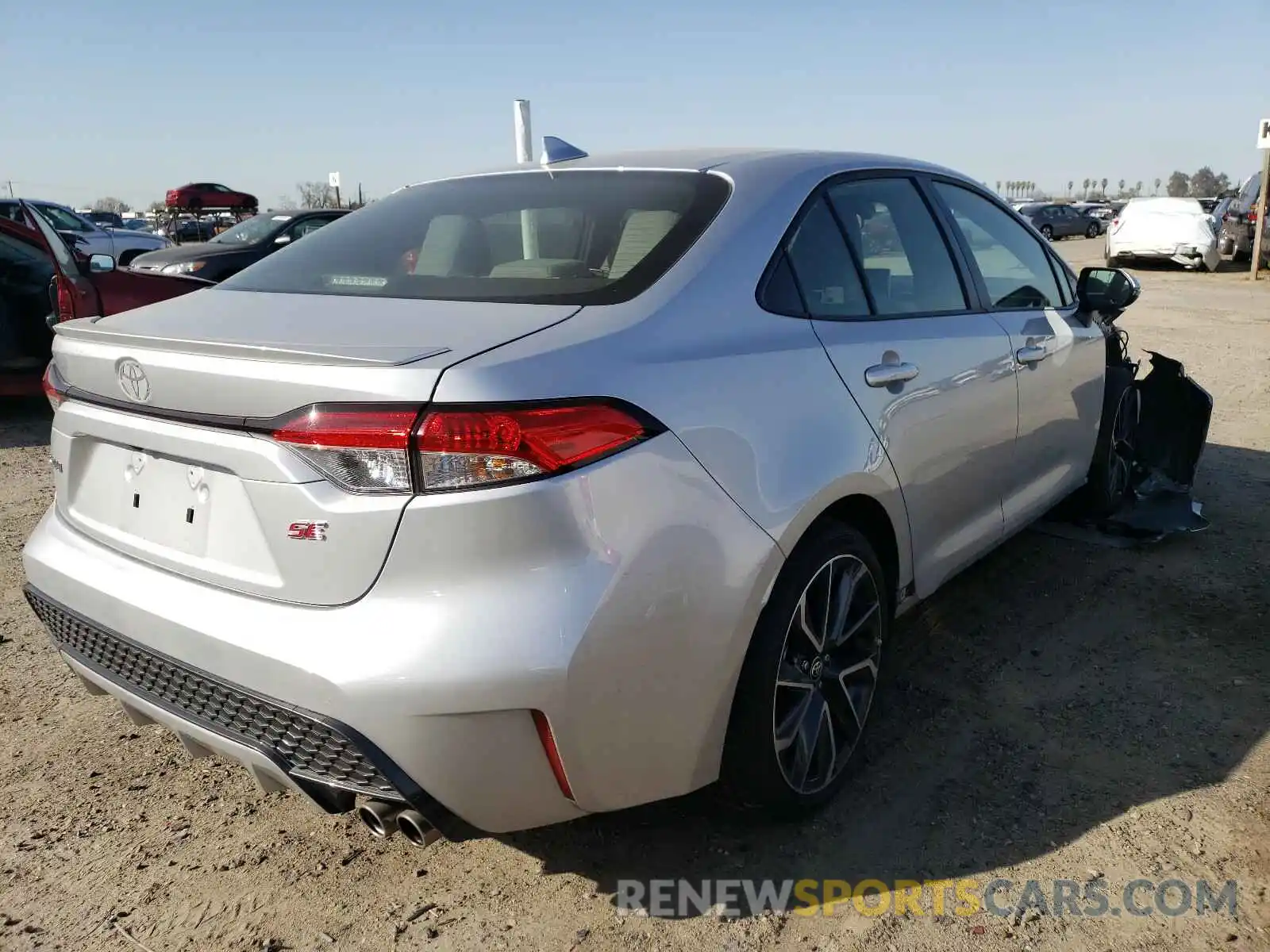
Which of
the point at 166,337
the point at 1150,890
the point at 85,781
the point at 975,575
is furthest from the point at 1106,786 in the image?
the point at 85,781

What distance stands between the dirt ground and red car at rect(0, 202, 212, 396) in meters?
3.48

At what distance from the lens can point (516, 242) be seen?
8.36ft

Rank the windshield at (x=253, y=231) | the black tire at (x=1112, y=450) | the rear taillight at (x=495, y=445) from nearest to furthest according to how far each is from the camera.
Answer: the rear taillight at (x=495, y=445)
the black tire at (x=1112, y=450)
the windshield at (x=253, y=231)

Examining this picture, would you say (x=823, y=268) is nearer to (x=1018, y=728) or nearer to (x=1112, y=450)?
(x=1018, y=728)

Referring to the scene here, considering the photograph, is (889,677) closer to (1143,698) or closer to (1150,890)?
(1143,698)

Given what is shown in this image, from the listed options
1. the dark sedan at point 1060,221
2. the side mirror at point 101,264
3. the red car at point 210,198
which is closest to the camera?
the side mirror at point 101,264

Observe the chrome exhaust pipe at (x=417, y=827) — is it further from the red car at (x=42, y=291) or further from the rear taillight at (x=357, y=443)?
the red car at (x=42, y=291)

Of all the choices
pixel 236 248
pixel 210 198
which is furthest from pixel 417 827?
pixel 210 198

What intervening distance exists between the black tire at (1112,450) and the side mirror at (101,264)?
5820mm

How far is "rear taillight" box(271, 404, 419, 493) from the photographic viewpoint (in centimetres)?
170

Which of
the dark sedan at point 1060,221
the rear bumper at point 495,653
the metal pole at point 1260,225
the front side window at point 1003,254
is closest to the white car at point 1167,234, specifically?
the metal pole at point 1260,225

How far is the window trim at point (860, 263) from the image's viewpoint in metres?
2.43

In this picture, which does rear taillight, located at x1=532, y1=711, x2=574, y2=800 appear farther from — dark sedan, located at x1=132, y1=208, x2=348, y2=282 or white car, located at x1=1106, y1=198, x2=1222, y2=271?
white car, located at x1=1106, y1=198, x2=1222, y2=271

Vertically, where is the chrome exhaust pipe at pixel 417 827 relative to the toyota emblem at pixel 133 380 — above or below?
below
